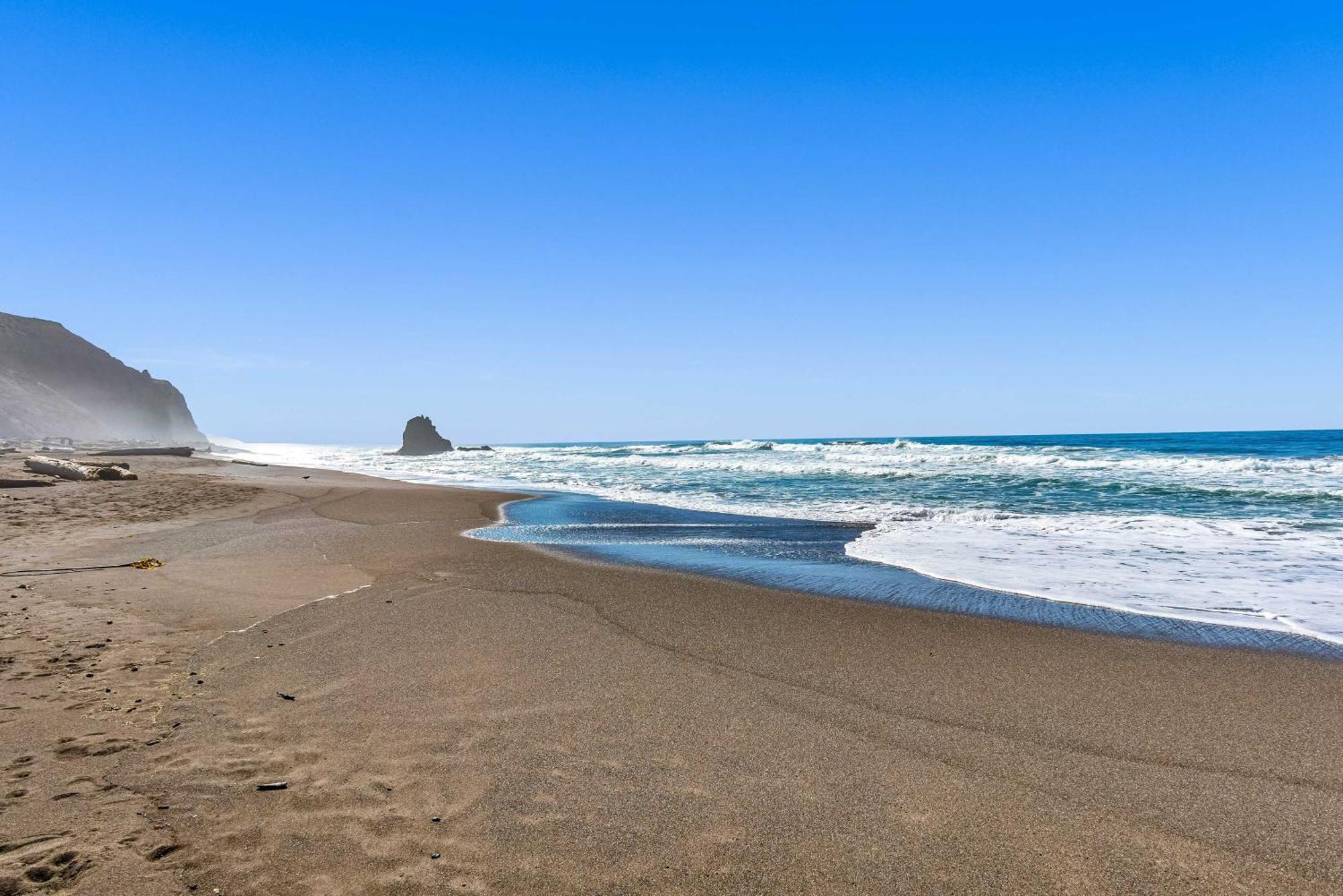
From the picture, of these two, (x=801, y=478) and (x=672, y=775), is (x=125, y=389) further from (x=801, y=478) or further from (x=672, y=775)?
(x=672, y=775)

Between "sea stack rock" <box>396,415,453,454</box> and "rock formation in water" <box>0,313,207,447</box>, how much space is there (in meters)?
30.4

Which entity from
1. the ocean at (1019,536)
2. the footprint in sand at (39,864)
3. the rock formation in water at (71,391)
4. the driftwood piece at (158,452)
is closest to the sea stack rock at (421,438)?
the rock formation in water at (71,391)

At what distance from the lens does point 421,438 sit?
102 meters

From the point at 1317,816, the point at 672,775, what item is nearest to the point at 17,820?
the point at 672,775

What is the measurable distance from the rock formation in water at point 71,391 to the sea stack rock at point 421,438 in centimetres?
3042

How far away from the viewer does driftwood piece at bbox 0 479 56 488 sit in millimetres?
19172

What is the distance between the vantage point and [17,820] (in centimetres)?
318

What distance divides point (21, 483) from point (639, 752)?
906 inches

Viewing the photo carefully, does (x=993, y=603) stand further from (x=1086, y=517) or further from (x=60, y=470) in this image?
(x=60, y=470)

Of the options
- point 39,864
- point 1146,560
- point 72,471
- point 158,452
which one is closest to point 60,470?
point 72,471

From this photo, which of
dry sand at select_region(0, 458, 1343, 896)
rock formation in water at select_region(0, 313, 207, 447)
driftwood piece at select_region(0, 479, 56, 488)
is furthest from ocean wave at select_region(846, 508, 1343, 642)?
rock formation in water at select_region(0, 313, 207, 447)

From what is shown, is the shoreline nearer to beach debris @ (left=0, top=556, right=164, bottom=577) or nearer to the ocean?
the ocean

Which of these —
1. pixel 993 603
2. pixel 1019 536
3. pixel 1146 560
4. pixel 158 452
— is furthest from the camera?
pixel 158 452

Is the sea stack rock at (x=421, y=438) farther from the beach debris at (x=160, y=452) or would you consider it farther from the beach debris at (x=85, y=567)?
the beach debris at (x=85, y=567)
